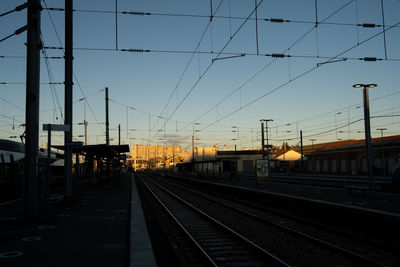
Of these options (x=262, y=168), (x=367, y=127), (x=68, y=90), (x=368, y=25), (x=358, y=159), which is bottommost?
(x=262, y=168)

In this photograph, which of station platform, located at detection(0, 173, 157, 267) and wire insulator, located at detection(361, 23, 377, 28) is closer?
station platform, located at detection(0, 173, 157, 267)

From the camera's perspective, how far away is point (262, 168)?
29625 millimetres

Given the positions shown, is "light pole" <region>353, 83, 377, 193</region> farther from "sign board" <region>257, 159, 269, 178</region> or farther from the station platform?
the station platform

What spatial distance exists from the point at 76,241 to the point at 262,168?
22.7m

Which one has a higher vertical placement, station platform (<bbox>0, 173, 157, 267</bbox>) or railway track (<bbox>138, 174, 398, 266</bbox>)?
station platform (<bbox>0, 173, 157, 267</bbox>)

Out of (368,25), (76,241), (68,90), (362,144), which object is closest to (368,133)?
(368,25)

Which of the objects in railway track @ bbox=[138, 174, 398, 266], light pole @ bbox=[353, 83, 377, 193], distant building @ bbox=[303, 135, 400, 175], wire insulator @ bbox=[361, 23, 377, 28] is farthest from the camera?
distant building @ bbox=[303, 135, 400, 175]

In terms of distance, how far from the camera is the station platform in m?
6.61

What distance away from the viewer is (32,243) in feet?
26.6

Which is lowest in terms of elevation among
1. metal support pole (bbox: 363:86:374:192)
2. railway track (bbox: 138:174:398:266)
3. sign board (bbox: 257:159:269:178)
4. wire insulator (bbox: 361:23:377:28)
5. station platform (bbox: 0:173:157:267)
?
railway track (bbox: 138:174:398:266)

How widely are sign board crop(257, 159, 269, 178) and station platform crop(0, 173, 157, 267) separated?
17761mm

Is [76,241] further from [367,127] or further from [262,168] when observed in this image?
[262,168]

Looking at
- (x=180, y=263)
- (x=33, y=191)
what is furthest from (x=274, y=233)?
(x=33, y=191)

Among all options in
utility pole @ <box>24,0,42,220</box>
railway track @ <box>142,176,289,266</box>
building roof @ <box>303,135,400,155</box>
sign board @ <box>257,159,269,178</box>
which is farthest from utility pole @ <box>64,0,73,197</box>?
building roof @ <box>303,135,400,155</box>
